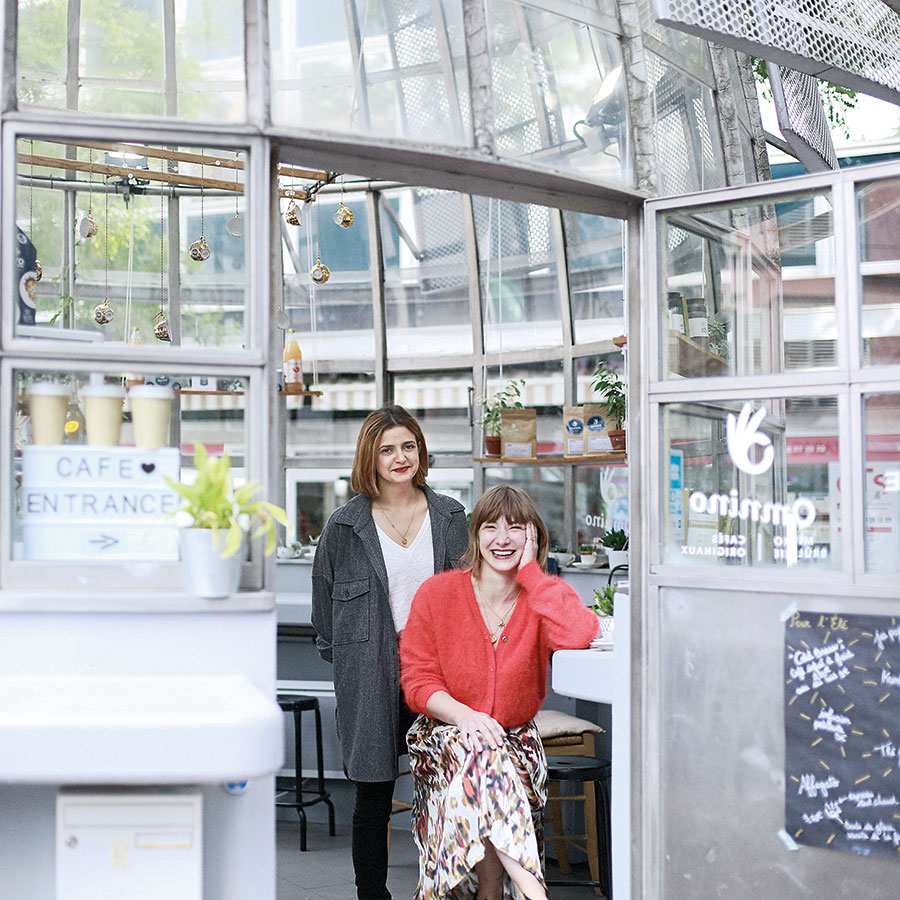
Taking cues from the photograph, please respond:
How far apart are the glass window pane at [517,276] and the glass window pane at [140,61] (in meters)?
4.59

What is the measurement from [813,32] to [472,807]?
2269 mm

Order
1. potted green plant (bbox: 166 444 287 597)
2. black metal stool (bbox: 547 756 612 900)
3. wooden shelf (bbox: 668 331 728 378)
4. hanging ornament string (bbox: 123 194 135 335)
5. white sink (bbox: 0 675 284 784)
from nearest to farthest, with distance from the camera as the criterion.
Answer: white sink (bbox: 0 675 284 784) < potted green plant (bbox: 166 444 287 597) < wooden shelf (bbox: 668 331 728 378) < black metal stool (bbox: 547 756 612 900) < hanging ornament string (bbox: 123 194 135 335)

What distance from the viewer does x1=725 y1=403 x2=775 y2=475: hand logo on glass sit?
3023 millimetres

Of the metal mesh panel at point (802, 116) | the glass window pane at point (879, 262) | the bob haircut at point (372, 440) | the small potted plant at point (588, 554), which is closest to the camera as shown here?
the glass window pane at point (879, 262)

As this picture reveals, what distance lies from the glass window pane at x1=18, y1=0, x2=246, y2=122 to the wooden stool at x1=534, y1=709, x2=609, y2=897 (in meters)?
2.51

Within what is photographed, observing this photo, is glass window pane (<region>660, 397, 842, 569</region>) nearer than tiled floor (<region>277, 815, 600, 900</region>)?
Yes

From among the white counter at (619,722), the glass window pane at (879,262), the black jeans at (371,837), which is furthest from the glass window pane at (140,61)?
the black jeans at (371,837)

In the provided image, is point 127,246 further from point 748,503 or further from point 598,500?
point 748,503

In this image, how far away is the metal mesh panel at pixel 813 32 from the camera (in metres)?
2.87

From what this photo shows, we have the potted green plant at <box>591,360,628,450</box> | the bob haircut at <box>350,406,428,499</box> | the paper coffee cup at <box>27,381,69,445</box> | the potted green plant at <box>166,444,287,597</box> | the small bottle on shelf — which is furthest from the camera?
the potted green plant at <box>591,360,628,450</box>

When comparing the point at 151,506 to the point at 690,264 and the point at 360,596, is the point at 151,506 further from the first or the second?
the point at 690,264

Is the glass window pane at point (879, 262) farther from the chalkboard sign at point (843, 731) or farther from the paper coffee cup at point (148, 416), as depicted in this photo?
the paper coffee cup at point (148, 416)

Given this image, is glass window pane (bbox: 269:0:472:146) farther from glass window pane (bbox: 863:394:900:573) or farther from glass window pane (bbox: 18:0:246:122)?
glass window pane (bbox: 863:394:900:573)

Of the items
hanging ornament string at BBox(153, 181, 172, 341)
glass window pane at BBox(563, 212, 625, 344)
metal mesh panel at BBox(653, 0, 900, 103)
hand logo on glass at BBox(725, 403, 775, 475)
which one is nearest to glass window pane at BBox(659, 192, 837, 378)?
hand logo on glass at BBox(725, 403, 775, 475)
